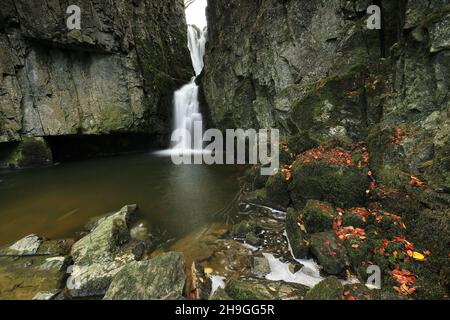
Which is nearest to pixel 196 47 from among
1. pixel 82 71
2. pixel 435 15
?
pixel 82 71

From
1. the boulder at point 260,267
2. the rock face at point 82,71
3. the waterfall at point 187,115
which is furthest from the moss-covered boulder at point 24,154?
the boulder at point 260,267

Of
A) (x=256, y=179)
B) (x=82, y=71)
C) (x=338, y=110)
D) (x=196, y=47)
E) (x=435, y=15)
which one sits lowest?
(x=256, y=179)

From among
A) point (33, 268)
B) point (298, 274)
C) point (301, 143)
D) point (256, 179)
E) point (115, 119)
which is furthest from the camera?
point (115, 119)

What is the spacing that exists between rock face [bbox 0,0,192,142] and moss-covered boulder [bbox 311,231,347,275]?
15534 millimetres

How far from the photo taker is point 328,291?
2.84 metres

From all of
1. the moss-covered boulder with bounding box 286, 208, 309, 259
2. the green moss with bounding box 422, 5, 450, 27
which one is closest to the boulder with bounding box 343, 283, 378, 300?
the moss-covered boulder with bounding box 286, 208, 309, 259

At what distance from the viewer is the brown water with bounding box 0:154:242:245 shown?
5941 millimetres

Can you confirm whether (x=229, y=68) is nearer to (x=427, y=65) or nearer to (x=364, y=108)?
(x=364, y=108)

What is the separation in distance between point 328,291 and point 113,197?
718cm

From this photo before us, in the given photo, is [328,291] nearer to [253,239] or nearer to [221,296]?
[221,296]

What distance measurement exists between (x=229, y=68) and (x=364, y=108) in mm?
10250

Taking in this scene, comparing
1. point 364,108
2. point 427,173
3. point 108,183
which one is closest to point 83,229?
point 108,183

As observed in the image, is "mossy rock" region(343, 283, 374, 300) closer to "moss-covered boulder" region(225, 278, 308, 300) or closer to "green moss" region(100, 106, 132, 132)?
"moss-covered boulder" region(225, 278, 308, 300)
